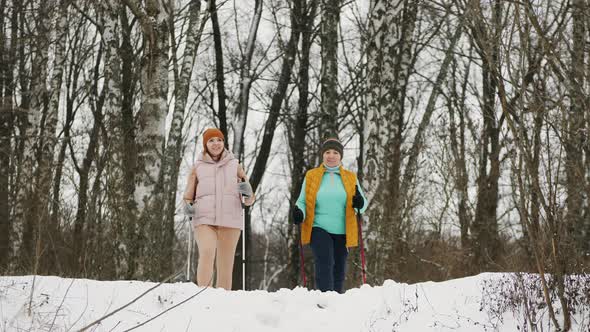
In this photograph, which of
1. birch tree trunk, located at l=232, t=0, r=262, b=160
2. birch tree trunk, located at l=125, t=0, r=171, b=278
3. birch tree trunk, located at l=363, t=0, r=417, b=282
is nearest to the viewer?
birch tree trunk, located at l=125, t=0, r=171, b=278

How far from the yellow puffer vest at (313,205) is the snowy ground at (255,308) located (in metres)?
0.91

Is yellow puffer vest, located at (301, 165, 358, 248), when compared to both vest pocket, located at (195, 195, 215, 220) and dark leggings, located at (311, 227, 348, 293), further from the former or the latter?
vest pocket, located at (195, 195, 215, 220)

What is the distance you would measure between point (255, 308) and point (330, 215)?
5.63ft

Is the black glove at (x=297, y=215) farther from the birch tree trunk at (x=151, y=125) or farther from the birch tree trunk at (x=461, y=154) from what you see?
the birch tree trunk at (x=461, y=154)

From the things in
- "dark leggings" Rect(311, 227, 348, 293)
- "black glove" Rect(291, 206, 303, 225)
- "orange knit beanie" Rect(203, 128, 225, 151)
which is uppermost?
"orange knit beanie" Rect(203, 128, 225, 151)

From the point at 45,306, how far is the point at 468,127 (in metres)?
13.0

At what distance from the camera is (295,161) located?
15.7 m

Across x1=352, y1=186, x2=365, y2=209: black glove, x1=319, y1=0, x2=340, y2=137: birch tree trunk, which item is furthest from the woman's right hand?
x1=319, y1=0, x2=340, y2=137: birch tree trunk

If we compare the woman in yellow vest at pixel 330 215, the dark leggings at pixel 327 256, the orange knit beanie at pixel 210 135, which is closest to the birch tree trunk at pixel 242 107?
the orange knit beanie at pixel 210 135

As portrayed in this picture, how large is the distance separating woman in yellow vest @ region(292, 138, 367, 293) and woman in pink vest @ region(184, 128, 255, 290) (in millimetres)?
640

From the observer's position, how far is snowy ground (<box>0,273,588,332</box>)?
15.6 ft

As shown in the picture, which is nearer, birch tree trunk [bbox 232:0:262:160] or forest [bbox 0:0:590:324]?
forest [bbox 0:0:590:324]

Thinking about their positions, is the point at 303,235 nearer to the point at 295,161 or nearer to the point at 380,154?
the point at 380,154

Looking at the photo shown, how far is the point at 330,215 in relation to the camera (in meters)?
6.82
